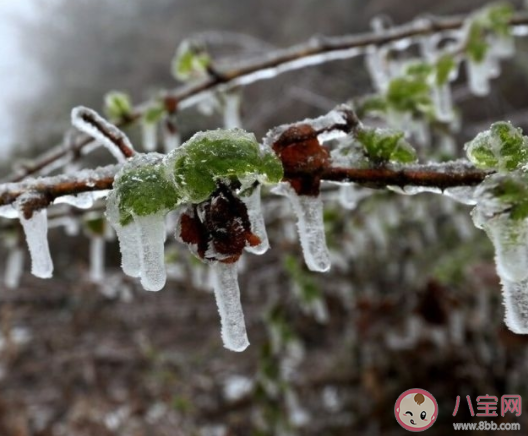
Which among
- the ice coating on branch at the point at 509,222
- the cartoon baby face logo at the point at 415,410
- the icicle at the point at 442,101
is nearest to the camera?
the ice coating on branch at the point at 509,222

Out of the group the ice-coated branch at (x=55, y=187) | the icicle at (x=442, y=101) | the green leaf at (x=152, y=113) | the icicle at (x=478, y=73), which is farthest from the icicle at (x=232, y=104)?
the ice-coated branch at (x=55, y=187)

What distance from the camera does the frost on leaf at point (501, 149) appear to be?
1.57 feet

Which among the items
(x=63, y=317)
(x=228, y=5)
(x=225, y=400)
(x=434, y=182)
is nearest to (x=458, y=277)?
(x=225, y=400)

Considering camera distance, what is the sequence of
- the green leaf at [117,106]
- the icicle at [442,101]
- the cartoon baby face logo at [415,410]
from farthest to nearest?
the cartoon baby face logo at [415,410]
the icicle at [442,101]
the green leaf at [117,106]

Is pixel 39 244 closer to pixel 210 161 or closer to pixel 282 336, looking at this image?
pixel 210 161

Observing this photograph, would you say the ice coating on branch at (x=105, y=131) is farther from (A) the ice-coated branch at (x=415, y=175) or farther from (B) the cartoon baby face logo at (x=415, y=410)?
(B) the cartoon baby face logo at (x=415, y=410)

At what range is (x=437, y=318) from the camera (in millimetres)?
2932

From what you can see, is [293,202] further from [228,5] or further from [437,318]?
[228,5]

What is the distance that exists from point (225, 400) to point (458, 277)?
2.21m

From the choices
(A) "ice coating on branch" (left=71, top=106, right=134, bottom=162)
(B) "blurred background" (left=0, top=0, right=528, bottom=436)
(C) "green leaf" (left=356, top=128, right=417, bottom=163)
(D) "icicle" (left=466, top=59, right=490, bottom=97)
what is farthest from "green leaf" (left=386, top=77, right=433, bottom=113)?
(A) "ice coating on branch" (left=71, top=106, right=134, bottom=162)

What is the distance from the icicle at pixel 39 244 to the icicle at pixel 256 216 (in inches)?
9.5

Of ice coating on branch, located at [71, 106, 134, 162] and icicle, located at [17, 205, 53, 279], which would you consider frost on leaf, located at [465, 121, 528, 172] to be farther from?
icicle, located at [17, 205, 53, 279]

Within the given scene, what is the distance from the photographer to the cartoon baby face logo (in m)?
1.58

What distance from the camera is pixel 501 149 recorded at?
0.48 meters
